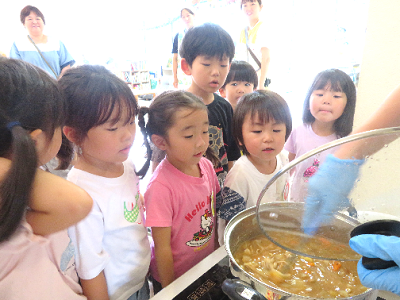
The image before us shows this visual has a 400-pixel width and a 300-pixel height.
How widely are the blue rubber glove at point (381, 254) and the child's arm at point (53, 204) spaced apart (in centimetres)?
50

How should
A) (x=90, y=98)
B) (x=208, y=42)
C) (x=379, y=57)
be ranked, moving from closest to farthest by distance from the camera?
1. (x=90, y=98)
2. (x=208, y=42)
3. (x=379, y=57)

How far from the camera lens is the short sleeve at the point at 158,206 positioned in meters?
0.78

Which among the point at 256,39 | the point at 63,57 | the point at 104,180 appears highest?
the point at 256,39

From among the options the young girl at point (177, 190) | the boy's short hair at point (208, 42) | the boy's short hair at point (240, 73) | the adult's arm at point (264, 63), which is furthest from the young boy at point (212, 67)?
the adult's arm at point (264, 63)

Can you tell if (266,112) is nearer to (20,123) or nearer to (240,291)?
(240,291)

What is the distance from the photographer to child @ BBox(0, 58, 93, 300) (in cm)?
41

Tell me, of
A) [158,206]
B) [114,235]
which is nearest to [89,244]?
[114,235]

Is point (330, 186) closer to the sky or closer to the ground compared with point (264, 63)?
closer to the ground

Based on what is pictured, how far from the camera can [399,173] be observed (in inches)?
19.3

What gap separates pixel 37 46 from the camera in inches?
90.0

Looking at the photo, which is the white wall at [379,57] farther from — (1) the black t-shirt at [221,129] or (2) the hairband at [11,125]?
(2) the hairband at [11,125]

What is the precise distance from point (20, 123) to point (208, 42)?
836 mm

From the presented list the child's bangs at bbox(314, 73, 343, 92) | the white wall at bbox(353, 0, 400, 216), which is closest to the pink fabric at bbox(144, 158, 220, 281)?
the child's bangs at bbox(314, 73, 343, 92)

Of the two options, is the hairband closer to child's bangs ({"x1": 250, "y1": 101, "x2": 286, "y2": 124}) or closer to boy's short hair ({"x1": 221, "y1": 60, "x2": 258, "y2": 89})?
child's bangs ({"x1": 250, "y1": 101, "x2": 286, "y2": 124})
